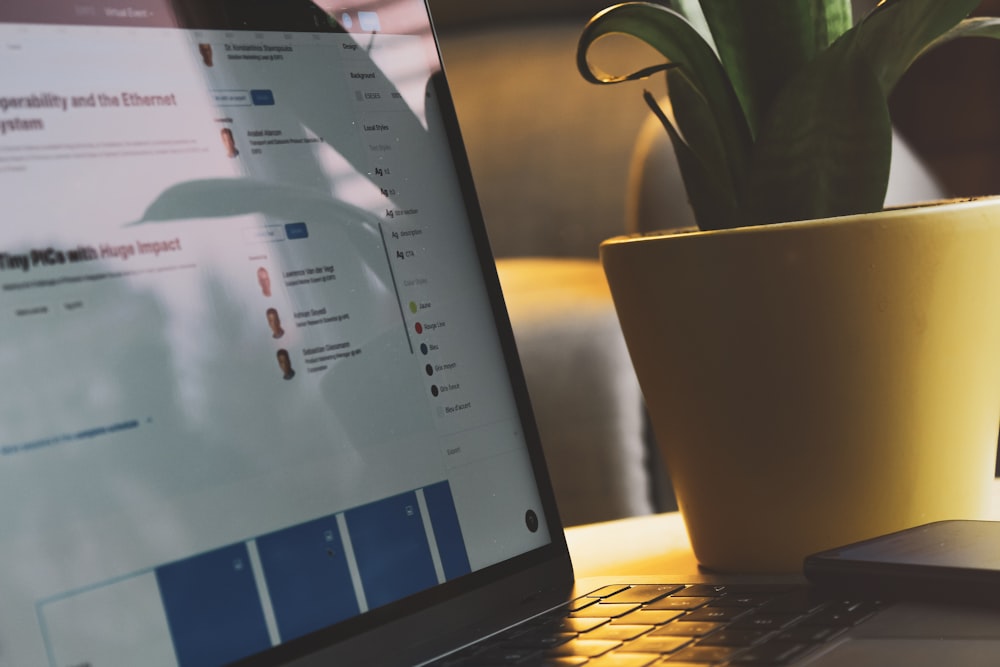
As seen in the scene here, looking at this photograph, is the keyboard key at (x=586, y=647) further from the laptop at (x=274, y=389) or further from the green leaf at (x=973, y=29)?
the green leaf at (x=973, y=29)

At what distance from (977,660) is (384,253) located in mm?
276

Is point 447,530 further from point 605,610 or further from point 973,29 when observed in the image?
point 973,29

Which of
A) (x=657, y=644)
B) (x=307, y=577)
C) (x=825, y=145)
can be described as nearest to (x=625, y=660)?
(x=657, y=644)

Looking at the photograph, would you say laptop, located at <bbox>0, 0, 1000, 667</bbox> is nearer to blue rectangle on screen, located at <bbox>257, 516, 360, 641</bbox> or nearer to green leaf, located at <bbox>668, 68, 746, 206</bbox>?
blue rectangle on screen, located at <bbox>257, 516, 360, 641</bbox>

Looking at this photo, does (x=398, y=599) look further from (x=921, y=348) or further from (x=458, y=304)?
(x=921, y=348)

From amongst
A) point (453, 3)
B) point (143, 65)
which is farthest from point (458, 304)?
point (453, 3)

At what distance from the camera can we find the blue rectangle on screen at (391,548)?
46 centimetres

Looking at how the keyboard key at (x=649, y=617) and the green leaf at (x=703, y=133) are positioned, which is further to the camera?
the green leaf at (x=703, y=133)

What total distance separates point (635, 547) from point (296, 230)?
291 mm

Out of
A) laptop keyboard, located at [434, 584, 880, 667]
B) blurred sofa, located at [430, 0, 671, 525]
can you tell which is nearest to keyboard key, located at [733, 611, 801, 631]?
laptop keyboard, located at [434, 584, 880, 667]

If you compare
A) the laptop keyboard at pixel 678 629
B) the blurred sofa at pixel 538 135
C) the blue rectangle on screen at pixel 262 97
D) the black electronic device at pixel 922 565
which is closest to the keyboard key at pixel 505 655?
the laptop keyboard at pixel 678 629

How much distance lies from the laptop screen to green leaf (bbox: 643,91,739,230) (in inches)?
4.5

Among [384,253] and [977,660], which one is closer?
[977,660]

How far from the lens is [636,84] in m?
1.92
